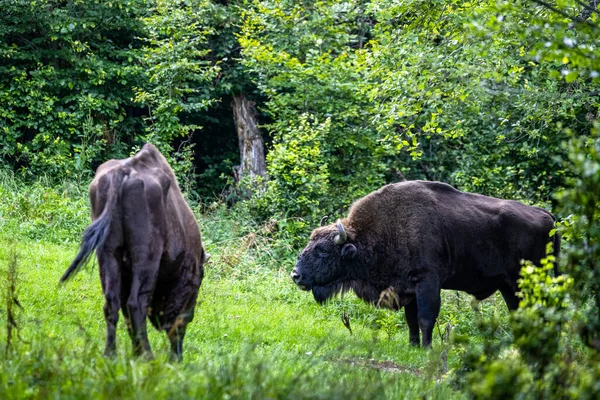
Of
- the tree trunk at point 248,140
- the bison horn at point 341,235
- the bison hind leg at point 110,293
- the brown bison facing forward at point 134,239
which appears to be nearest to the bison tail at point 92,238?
the brown bison facing forward at point 134,239

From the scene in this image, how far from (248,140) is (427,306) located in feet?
38.9

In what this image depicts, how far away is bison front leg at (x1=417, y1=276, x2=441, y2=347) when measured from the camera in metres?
12.0

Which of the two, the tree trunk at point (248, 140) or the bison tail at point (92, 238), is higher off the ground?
the bison tail at point (92, 238)

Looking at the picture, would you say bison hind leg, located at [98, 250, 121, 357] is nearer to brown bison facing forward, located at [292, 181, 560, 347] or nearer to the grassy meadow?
the grassy meadow

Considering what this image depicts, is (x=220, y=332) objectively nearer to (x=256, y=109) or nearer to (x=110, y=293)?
(x=110, y=293)

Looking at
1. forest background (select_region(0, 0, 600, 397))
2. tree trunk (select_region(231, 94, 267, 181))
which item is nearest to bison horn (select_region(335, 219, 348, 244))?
forest background (select_region(0, 0, 600, 397))

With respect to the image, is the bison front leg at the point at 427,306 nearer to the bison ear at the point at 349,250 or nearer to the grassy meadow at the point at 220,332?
the grassy meadow at the point at 220,332

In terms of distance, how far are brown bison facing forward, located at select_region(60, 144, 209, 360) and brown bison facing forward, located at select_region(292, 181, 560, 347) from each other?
18.3 ft

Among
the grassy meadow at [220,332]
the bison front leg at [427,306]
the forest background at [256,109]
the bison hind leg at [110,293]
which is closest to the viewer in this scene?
the grassy meadow at [220,332]

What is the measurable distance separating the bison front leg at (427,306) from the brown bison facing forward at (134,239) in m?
5.45

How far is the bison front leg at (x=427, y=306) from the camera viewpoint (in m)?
12.0

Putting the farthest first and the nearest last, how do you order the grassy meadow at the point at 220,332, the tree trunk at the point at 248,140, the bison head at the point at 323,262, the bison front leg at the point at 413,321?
the tree trunk at the point at 248,140 → the bison head at the point at 323,262 → the bison front leg at the point at 413,321 → the grassy meadow at the point at 220,332

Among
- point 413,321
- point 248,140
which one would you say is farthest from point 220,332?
point 248,140

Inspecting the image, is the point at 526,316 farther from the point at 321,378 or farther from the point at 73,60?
the point at 73,60
